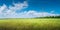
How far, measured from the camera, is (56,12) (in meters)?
3.63

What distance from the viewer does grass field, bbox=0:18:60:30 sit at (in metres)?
3.59

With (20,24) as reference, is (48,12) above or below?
above

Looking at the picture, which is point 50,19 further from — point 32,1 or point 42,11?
point 32,1

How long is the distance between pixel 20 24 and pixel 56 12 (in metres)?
0.90

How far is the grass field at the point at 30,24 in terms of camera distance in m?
3.59

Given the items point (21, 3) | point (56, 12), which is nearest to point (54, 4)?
point (56, 12)

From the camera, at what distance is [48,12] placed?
3643 mm

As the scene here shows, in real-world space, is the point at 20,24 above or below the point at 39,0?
below

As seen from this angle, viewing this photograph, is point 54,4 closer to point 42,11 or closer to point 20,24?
point 42,11

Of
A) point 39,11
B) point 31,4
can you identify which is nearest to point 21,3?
point 31,4

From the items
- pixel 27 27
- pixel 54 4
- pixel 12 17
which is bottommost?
pixel 27 27

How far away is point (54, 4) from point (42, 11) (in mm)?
330

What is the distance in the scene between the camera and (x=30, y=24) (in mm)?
3629

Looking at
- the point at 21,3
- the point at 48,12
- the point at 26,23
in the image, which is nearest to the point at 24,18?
the point at 26,23
